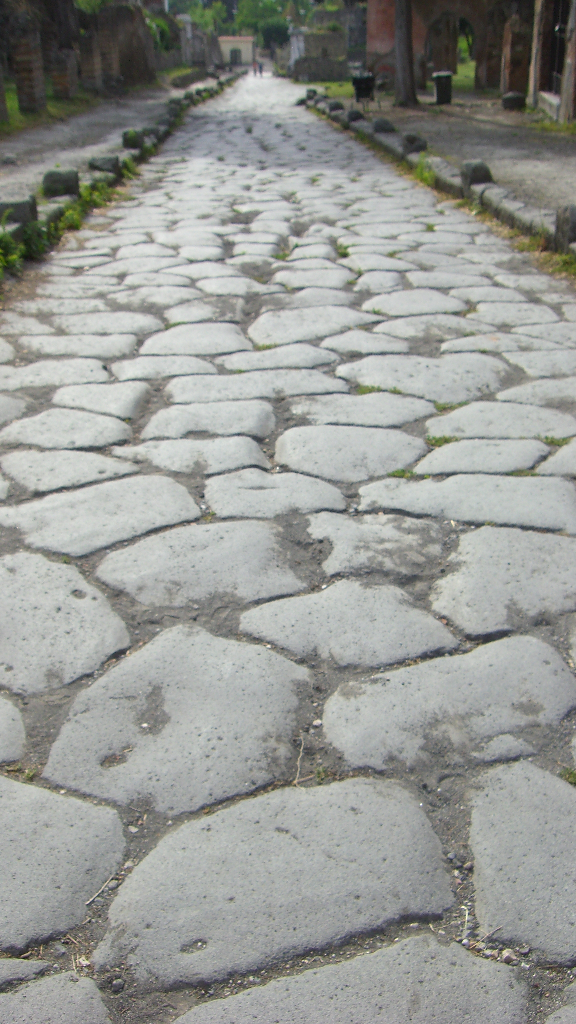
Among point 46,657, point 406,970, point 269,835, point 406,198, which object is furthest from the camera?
point 406,198

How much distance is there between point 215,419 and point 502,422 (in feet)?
3.47

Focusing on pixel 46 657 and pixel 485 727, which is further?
pixel 46 657

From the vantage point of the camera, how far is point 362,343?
3.74m

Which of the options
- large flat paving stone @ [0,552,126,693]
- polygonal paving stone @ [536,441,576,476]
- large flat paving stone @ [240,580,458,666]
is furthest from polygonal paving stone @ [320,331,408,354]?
large flat paving stone @ [0,552,126,693]

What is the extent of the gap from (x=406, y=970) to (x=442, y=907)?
5.1 inches

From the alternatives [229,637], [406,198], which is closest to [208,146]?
[406,198]

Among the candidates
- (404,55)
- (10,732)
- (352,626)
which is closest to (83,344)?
(352,626)

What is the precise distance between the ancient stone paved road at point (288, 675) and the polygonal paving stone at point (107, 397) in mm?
19

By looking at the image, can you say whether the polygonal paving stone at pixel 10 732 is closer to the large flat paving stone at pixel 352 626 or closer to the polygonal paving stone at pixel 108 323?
the large flat paving stone at pixel 352 626

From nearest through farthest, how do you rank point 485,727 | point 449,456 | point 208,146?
1. point 485,727
2. point 449,456
3. point 208,146

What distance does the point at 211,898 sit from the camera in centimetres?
132

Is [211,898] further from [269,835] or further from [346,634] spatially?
[346,634]

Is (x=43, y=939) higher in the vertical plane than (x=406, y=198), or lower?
lower

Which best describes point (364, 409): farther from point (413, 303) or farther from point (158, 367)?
point (413, 303)
